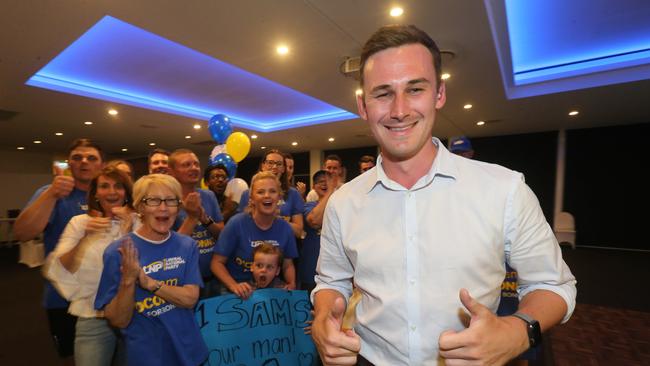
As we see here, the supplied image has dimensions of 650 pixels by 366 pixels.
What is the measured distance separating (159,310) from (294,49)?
3.08m

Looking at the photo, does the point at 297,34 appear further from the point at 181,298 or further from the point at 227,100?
the point at 227,100

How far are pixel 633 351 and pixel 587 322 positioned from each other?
0.67 meters

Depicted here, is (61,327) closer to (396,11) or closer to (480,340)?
(480,340)

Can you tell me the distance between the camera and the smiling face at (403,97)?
3.10 feet

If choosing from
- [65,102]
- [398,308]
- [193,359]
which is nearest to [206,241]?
[193,359]

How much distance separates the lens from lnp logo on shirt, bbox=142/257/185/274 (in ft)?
5.13

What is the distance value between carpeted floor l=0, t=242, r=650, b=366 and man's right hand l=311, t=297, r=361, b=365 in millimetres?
2674

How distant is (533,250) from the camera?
0.89 m

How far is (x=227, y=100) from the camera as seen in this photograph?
257 inches

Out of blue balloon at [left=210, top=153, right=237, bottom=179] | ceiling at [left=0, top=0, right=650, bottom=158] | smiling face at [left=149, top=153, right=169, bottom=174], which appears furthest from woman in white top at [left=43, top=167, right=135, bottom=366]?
blue balloon at [left=210, top=153, right=237, bottom=179]

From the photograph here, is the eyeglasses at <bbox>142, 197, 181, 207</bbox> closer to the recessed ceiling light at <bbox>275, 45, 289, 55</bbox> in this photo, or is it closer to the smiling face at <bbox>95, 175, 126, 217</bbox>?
the smiling face at <bbox>95, 175, 126, 217</bbox>

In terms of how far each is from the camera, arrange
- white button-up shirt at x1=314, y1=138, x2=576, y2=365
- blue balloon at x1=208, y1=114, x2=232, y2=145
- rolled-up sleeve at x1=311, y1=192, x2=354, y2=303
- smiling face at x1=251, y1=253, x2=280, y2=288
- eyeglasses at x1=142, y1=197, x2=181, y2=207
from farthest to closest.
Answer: blue balloon at x1=208, y1=114, x2=232, y2=145, smiling face at x1=251, y1=253, x2=280, y2=288, eyeglasses at x1=142, y1=197, x2=181, y2=207, rolled-up sleeve at x1=311, y1=192, x2=354, y2=303, white button-up shirt at x1=314, y1=138, x2=576, y2=365

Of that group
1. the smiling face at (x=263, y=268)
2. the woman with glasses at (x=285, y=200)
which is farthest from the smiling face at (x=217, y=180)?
the smiling face at (x=263, y=268)

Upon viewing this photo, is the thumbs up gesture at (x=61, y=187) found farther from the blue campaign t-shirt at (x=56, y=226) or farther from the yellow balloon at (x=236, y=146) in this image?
the yellow balloon at (x=236, y=146)
